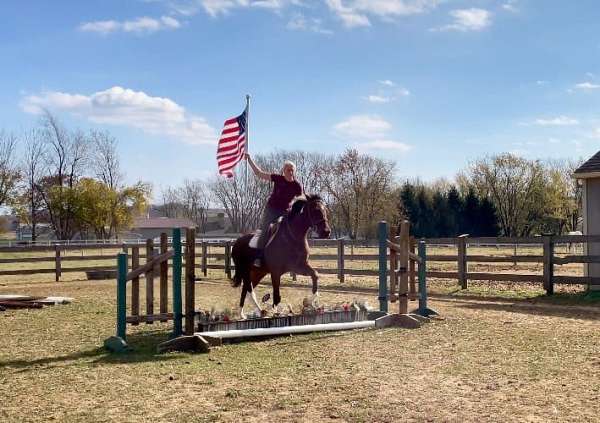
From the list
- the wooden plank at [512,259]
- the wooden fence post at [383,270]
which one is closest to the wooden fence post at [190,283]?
the wooden fence post at [383,270]

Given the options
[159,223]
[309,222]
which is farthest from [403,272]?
[159,223]

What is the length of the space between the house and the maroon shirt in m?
8.27

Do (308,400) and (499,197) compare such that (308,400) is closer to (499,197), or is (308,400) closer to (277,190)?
(277,190)

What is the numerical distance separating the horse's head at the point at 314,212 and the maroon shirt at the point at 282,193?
0.89 ft

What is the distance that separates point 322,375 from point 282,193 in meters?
3.86

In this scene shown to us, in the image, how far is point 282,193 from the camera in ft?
31.8

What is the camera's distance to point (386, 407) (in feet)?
17.1

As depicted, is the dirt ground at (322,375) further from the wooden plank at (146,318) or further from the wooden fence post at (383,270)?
the wooden fence post at (383,270)

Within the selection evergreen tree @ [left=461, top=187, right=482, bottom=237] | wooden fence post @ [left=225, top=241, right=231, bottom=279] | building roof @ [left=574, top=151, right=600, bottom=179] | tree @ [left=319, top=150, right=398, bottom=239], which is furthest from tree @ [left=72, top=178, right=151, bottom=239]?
building roof @ [left=574, top=151, right=600, bottom=179]

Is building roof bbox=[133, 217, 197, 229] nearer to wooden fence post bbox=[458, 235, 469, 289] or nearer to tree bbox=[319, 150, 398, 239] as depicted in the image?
tree bbox=[319, 150, 398, 239]

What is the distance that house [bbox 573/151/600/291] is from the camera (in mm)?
14477

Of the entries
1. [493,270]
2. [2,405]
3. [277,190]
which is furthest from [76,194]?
[2,405]

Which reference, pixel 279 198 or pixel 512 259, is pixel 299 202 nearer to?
pixel 279 198

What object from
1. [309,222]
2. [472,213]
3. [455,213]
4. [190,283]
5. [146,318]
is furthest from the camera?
[455,213]
